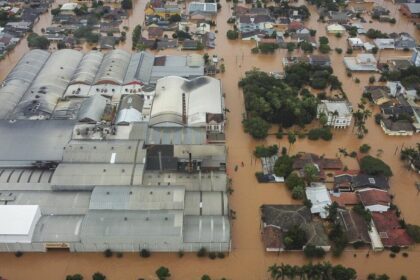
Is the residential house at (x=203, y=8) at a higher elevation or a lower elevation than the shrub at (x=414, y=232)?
higher

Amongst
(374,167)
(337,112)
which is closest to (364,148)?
(374,167)

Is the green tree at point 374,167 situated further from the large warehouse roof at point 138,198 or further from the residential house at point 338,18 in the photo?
the residential house at point 338,18

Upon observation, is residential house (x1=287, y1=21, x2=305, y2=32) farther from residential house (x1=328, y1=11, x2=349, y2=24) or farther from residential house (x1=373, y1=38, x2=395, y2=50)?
residential house (x1=373, y1=38, x2=395, y2=50)

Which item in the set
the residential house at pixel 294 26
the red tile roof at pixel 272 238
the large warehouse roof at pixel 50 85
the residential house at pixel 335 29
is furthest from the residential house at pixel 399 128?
the large warehouse roof at pixel 50 85

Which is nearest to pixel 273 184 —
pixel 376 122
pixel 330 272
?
pixel 330 272

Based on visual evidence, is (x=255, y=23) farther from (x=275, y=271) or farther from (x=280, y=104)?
(x=275, y=271)

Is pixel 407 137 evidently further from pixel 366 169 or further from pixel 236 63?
pixel 236 63
